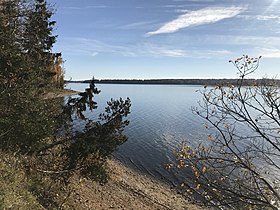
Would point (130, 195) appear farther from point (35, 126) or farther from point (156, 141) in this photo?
point (156, 141)

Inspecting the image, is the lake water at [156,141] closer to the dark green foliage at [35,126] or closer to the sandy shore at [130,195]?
the sandy shore at [130,195]

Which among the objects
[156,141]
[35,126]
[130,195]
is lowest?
[130,195]

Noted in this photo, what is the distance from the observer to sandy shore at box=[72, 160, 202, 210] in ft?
44.4

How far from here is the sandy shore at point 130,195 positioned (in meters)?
13.5

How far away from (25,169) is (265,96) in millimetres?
9146

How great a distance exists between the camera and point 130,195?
16.1m

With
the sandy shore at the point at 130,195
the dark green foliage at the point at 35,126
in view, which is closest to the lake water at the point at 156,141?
the sandy shore at the point at 130,195

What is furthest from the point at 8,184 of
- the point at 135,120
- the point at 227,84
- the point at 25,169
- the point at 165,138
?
the point at 135,120

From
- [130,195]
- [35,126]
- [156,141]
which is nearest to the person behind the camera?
[35,126]

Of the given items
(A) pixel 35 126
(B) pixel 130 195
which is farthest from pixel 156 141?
(A) pixel 35 126

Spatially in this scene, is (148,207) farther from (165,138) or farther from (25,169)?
(165,138)

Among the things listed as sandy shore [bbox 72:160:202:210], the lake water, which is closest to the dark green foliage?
sandy shore [bbox 72:160:202:210]

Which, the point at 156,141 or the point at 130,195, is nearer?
the point at 130,195

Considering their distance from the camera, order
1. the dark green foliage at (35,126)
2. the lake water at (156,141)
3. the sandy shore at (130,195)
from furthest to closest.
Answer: the lake water at (156,141)
the sandy shore at (130,195)
the dark green foliage at (35,126)
